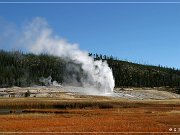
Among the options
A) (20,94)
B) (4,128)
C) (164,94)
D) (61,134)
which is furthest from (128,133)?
(164,94)

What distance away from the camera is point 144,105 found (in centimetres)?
9438

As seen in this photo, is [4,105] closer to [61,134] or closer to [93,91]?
[61,134]

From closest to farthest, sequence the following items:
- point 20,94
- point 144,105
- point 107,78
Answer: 1. point 144,105
2. point 20,94
3. point 107,78

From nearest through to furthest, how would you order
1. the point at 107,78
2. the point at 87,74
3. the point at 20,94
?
1. the point at 20,94
2. the point at 107,78
3. the point at 87,74

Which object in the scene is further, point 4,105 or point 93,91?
point 93,91

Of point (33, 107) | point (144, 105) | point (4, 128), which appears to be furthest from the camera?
point (144, 105)

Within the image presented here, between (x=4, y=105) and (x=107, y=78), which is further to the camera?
(x=107, y=78)

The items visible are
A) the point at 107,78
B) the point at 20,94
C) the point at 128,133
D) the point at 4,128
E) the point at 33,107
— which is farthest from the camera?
the point at 107,78

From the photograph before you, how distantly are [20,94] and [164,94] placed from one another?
5126cm

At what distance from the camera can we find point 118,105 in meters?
92.1

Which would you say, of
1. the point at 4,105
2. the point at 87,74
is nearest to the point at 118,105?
the point at 4,105

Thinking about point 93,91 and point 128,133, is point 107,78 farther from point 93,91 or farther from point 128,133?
point 128,133

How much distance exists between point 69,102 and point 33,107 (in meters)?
8.96

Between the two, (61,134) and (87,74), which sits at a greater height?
(87,74)
